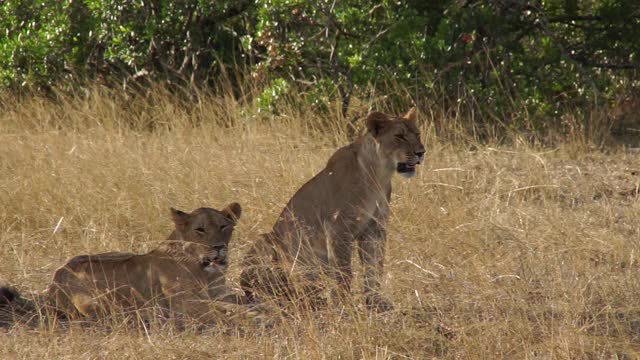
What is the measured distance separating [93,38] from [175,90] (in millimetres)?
900

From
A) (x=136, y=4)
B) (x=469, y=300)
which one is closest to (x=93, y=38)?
(x=136, y=4)

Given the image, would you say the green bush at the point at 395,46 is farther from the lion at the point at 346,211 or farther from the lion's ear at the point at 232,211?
the lion's ear at the point at 232,211

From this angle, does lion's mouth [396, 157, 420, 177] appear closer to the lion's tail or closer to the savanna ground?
the savanna ground

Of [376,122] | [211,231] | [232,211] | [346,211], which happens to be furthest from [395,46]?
[211,231]

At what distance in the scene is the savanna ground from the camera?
16.4 feet

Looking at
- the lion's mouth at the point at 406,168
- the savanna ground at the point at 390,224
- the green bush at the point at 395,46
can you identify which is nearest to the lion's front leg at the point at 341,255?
the savanna ground at the point at 390,224

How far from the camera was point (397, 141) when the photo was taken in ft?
20.7

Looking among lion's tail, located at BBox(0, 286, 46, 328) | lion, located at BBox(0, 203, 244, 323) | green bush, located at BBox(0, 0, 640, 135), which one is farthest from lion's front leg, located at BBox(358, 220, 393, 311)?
green bush, located at BBox(0, 0, 640, 135)

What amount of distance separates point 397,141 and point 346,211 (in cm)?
46

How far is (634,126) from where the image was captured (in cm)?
1034

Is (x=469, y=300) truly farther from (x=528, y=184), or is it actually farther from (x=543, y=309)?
(x=528, y=184)

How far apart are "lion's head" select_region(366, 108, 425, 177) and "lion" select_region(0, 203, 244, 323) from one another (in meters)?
0.96

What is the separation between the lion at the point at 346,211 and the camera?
6.09 m

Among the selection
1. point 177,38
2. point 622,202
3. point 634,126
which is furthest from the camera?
point 177,38
